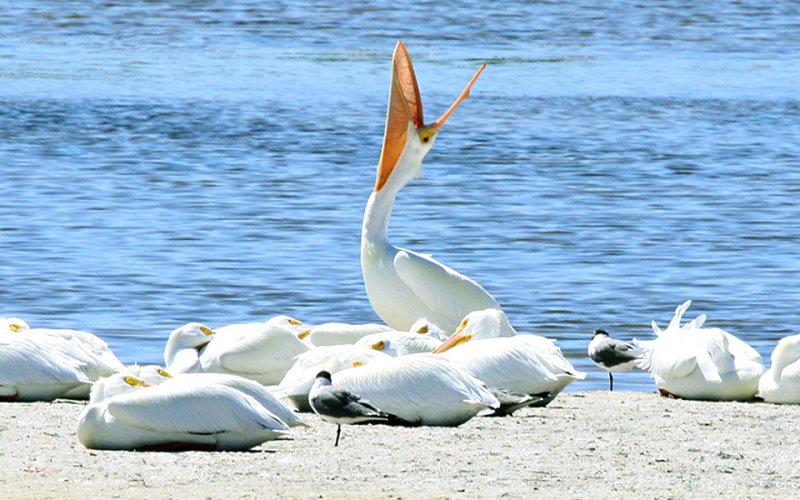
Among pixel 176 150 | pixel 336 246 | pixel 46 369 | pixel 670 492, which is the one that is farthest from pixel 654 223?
pixel 670 492

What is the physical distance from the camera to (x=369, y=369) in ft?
21.0

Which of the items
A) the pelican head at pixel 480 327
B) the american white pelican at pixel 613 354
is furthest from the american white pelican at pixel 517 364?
the american white pelican at pixel 613 354

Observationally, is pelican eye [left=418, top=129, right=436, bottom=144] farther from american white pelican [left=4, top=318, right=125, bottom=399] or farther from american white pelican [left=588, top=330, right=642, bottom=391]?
A: american white pelican [left=4, top=318, right=125, bottom=399]

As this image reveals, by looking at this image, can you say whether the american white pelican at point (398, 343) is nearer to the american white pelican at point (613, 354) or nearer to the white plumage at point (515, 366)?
the white plumage at point (515, 366)

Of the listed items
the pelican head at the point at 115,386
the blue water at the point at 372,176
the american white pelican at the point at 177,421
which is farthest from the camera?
the blue water at the point at 372,176

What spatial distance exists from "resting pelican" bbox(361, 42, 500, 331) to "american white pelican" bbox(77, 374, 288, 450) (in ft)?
8.41

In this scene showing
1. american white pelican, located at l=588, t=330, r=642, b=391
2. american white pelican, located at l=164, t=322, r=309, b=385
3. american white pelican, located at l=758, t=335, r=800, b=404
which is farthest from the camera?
american white pelican, located at l=588, t=330, r=642, b=391

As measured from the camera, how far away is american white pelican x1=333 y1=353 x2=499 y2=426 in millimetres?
6309

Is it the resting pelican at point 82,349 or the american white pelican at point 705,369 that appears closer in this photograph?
the resting pelican at point 82,349

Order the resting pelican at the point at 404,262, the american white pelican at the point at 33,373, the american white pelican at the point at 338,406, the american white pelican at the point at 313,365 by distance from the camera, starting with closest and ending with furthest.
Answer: the american white pelican at the point at 338,406, the american white pelican at the point at 313,365, the american white pelican at the point at 33,373, the resting pelican at the point at 404,262

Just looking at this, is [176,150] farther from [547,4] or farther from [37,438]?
[547,4]

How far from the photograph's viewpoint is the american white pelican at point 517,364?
6793 mm

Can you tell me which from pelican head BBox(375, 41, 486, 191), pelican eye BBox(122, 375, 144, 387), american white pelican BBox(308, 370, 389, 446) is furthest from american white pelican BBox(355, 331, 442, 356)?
pelican head BBox(375, 41, 486, 191)

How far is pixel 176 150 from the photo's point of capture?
17656mm
